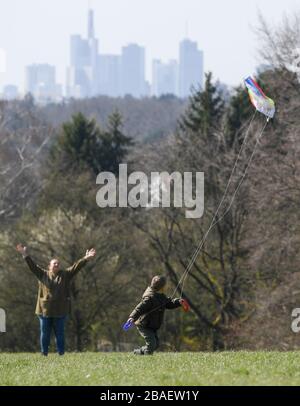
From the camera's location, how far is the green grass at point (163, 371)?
15.5 meters

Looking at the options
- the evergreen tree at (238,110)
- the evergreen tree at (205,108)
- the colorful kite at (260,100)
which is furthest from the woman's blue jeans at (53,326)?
the evergreen tree at (205,108)

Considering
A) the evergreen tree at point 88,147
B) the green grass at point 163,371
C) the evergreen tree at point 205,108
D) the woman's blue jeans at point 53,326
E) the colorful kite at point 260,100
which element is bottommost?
the green grass at point 163,371

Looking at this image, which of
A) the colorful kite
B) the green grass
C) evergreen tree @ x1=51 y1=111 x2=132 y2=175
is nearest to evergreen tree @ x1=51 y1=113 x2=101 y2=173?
evergreen tree @ x1=51 y1=111 x2=132 y2=175

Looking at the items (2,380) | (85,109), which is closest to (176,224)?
(2,380)

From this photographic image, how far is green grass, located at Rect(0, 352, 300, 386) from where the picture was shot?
611 inches

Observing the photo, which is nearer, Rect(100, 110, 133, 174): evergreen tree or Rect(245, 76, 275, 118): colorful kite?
Rect(245, 76, 275, 118): colorful kite

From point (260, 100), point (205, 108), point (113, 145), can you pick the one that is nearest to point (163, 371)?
point (260, 100)

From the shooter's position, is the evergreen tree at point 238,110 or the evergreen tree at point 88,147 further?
the evergreen tree at point 88,147

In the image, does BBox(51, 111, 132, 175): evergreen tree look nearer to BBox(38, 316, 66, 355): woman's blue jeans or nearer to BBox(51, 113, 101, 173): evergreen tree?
BBox(51, 113, 101, 173): evergreen tree

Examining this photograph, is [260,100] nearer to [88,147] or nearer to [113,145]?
[88,147]

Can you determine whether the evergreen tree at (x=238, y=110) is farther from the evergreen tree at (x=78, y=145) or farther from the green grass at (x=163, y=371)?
the green grass at (x=163, y=371)

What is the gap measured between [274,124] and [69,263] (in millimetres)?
10979

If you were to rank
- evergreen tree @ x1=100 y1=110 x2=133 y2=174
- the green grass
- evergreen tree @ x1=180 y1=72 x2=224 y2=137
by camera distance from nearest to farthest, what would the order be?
1. the green grass
2. evergreen tree @ x1=180 y1=72 x2=224 y2=137
3. evergreen tree @ x1=100 y1=110 x2=133 y2=174
